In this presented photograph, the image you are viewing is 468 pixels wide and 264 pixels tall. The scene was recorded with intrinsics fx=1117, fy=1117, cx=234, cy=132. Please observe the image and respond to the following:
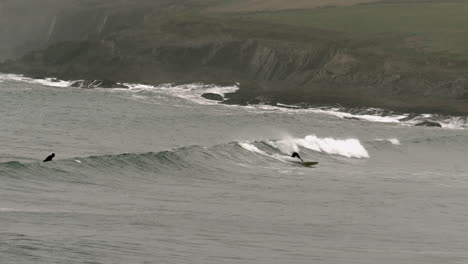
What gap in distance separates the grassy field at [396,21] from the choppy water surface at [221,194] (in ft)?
145

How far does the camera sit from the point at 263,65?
120000 millimetres

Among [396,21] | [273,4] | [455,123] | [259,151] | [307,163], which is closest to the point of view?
[307,163]

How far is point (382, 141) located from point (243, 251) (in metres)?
42.2

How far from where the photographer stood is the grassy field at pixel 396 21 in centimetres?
12206

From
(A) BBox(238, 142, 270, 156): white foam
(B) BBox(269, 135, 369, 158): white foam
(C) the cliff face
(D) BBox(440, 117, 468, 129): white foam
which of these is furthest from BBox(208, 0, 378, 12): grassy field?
(A) BBox(238, 142, 270, 156): white foam

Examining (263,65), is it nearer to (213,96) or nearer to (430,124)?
(213,96)

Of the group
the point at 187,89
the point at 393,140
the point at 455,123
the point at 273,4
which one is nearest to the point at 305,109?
the point at 455,123

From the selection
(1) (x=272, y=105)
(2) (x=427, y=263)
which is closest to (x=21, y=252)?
(2) (x=427, y=263)

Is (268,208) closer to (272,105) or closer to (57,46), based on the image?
(272,105)

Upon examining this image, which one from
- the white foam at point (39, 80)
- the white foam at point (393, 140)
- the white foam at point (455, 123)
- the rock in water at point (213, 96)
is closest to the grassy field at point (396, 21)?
the white foam at point (455, 123)

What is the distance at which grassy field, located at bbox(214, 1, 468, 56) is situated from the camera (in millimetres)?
122062

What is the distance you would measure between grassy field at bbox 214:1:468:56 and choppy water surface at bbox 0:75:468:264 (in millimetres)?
44301

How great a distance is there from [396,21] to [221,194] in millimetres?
94140

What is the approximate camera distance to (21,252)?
27156 millimetres
